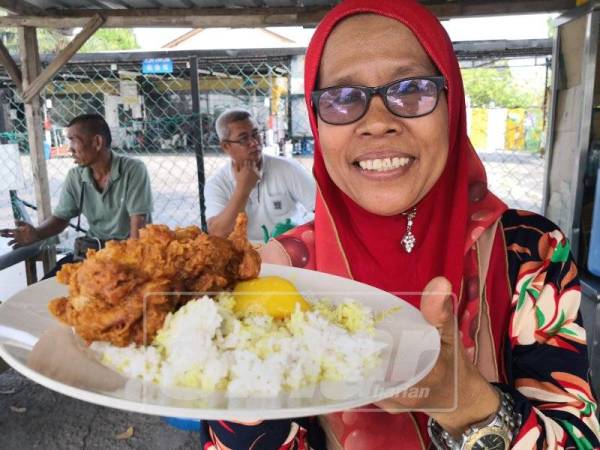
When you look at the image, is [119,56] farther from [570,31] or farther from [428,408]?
[428,408]

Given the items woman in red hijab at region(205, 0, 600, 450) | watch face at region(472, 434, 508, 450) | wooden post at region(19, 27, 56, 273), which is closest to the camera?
watch face at region(472, 434, 508, 450)

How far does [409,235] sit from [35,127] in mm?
5149

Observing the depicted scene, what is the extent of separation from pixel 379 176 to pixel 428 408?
0.65m

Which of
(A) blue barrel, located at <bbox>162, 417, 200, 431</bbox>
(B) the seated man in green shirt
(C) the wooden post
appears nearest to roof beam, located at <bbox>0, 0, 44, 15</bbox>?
(C) the wooden post

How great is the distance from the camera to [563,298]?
1431 mm

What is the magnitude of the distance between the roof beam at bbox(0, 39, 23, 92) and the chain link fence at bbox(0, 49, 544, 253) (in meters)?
0.33

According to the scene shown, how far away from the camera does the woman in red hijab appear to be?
1372mm

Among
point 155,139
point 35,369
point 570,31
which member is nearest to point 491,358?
point 35,369

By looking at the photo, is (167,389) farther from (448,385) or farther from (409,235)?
(409,235)

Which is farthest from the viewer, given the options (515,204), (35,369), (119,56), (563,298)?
(515,204)

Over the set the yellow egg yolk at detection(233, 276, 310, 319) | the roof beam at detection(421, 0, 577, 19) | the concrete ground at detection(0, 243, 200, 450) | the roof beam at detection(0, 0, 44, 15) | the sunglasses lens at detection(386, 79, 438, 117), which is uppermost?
the roof beam at detection(0, 0, 44, 15)

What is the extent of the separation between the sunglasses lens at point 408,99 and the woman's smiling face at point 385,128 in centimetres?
2

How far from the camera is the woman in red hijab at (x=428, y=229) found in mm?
1372

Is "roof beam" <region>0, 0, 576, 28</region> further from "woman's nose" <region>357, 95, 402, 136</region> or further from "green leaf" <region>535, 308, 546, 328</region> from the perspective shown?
"green leaf" <region>535, 308, 546, 328</region>
